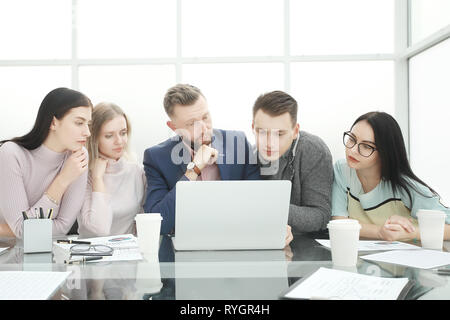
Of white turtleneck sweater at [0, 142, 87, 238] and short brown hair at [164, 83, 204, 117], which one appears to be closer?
white turtleneck sweater at [0, 142, 87, 238]

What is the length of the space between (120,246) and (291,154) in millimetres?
1041

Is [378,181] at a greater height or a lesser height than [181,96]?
lesser

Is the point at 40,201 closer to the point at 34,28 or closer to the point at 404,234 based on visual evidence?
the point at 404,234

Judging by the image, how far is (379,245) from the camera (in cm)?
147

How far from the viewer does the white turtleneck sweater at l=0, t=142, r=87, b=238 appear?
1.83 m

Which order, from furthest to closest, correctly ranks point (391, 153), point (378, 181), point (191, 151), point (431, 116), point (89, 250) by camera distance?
1. point (431, 116)
2. point (191, 151)
3. point (378, 181)
4. point (391, 153)
5. point (89, 250)

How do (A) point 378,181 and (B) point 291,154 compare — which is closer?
(A) point 378,181

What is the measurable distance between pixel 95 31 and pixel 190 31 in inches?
34.5

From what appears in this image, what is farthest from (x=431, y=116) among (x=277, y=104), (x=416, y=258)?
(x=416, y=258)

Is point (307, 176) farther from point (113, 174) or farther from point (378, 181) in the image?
point (113, 174)

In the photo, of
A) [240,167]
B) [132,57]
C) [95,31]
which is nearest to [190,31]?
[132,57]

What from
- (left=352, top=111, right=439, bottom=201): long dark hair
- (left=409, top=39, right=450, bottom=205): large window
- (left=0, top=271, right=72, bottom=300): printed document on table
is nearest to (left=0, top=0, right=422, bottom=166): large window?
(left=409, top=39, right=450, bottom=205): large window

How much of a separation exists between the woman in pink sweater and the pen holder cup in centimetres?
50

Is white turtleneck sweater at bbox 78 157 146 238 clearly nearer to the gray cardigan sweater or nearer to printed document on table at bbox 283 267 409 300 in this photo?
the gray cardigan sweater
